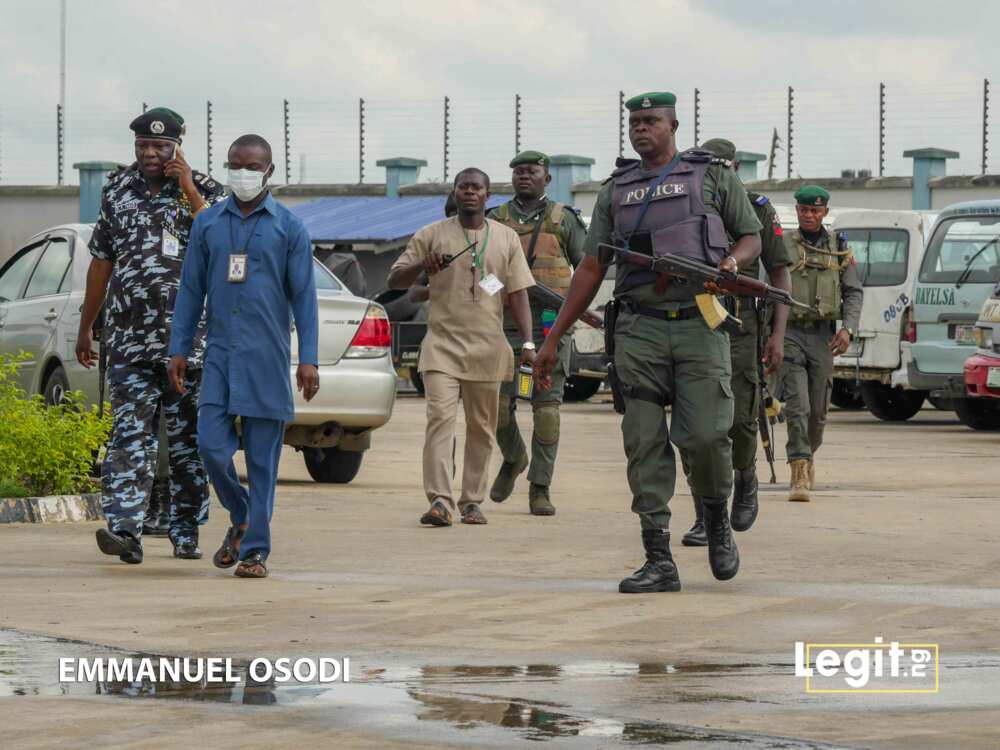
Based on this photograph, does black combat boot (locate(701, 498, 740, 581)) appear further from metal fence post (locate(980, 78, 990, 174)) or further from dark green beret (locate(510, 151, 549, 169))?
metal fence post (locate(980, 78, 990, 174))

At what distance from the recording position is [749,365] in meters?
10.1

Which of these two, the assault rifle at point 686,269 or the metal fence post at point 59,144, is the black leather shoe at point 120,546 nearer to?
the assault rifle at point 686,269

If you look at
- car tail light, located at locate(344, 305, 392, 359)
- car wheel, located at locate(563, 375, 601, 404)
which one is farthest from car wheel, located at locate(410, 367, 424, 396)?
car tail light, located at locate(344, 305, 392, 359)

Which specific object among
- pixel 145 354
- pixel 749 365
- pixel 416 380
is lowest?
pixel 416 380

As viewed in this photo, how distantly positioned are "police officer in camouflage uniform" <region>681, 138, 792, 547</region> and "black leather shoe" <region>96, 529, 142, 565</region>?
2.50 metres

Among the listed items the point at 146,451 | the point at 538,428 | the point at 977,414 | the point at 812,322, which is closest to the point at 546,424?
the point at 538,428

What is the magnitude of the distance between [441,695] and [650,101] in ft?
10.8

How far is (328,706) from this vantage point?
224 inches

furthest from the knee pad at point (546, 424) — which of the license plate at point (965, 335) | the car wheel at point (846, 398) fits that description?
the car wheel at point (846, 398)

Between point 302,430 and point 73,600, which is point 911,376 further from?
point 73,600

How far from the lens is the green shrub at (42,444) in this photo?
1113 centimetres

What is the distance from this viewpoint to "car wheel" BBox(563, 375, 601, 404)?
2592 cm

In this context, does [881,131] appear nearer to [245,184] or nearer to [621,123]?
[621,123]

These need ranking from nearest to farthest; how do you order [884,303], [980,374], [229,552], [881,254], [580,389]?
[229,552]
[980,374]
[884,303]
[881,254]
[580,389]
